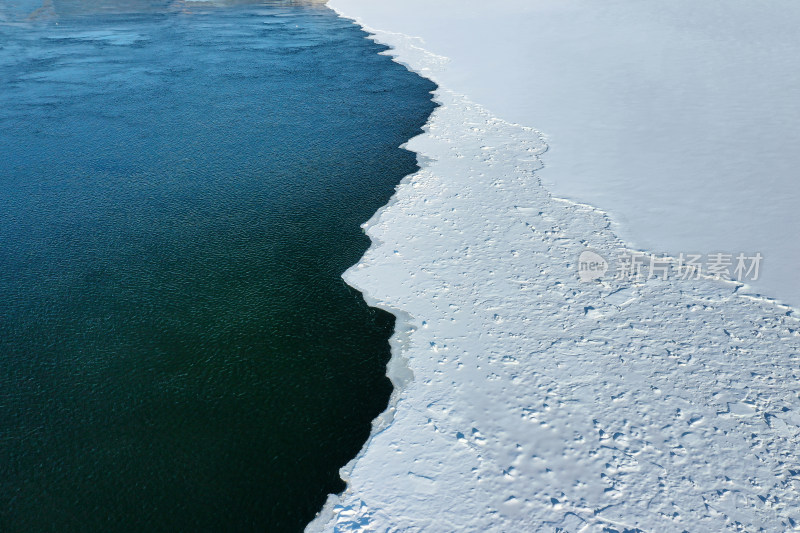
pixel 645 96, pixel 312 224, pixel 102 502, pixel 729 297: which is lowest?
pixel 102 502

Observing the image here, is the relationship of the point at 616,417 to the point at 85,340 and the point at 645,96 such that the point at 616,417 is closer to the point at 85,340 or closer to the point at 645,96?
the point at 85,340

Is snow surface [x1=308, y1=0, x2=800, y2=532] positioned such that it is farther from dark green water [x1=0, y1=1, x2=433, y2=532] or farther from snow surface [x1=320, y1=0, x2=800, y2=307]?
Result: snow surface [x1=320, y1=0, x2=800, y2=307]

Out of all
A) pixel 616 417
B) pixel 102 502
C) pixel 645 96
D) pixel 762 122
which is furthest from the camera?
pixel 645 96

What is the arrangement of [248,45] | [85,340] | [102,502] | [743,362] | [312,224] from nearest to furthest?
[102,502] → [743,362] → [85,340] → [312,224] → [248,45]

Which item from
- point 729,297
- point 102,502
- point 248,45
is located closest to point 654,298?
point 729,297

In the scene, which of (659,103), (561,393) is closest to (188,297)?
(561,393)

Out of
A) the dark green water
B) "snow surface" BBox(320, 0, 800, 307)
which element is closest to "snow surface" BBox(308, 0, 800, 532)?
the dark green water

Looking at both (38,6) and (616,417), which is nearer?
(616,417)

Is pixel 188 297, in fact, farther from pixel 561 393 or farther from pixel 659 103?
pixel 659 103
